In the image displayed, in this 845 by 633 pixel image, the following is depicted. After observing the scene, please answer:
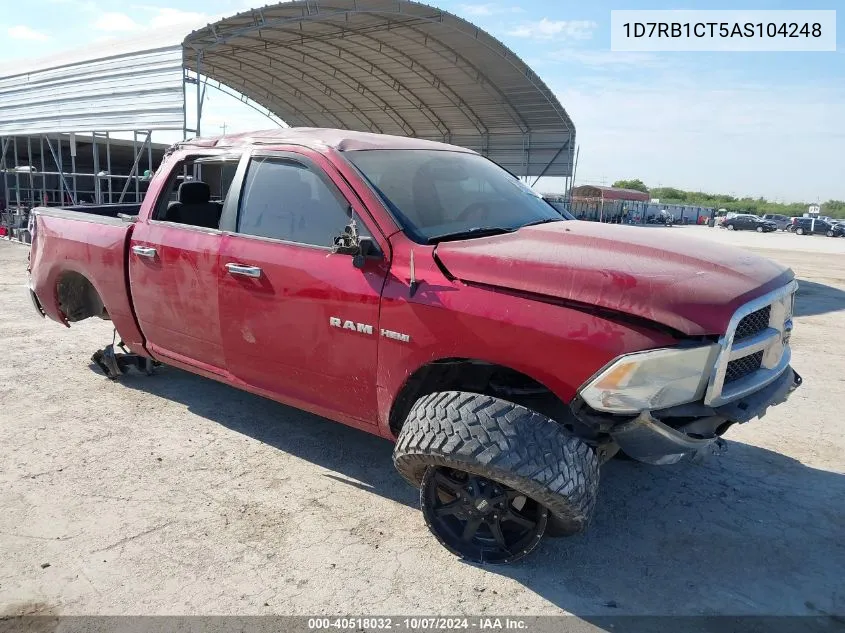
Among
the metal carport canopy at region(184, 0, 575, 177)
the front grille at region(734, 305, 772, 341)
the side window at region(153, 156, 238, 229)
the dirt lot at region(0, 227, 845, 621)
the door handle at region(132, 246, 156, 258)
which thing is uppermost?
the metal carport canopy at region(184, 0, 575, 177)

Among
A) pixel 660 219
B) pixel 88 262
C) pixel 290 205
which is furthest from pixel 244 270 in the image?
pixel 660 219

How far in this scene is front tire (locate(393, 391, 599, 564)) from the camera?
2637mm

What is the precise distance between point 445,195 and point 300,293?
102 cm

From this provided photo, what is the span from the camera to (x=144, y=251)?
4281mm

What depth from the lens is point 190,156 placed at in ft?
14.3

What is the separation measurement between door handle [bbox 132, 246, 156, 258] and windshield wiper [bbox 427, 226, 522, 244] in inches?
83.3

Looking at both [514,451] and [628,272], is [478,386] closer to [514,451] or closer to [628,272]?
[514,451]

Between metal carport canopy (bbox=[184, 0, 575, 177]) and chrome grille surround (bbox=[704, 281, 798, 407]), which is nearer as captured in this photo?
chrome grille surround (bbox=[704, 281, 798, 407])

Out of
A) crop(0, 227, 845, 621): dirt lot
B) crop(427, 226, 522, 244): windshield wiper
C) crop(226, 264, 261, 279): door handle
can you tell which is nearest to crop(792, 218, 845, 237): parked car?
crop(0, 227, 845, 621): dirt lot

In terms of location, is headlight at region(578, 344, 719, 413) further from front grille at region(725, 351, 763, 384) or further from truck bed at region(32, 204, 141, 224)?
truck bed at region(32, 204, 141, 224)

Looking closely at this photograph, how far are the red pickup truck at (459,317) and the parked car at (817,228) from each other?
50.6m

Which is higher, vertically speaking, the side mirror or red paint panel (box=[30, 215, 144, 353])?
the side mirror

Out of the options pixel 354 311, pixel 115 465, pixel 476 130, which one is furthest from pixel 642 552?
pixel 476 130

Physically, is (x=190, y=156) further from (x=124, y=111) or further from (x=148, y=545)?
(x=124, y=111)
